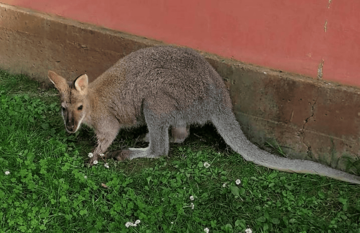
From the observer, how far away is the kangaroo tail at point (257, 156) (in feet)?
13.3

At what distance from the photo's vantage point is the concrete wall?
4160mm

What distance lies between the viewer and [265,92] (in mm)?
4449

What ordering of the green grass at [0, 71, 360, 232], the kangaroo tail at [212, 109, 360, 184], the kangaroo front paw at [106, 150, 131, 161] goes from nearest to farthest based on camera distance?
the green grass at [0, 71, 360, 232] → the kangaroo tail at [212, 109, 360, 184] → the kangaroo front paw at [106, 150, 131, 161]

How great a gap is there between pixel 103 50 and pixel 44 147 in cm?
144

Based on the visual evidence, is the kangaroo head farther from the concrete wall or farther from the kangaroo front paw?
the concrete wall

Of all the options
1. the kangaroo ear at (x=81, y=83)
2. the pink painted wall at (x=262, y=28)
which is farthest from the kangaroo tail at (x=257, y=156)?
the kangaroo ear at (x=81, y=83)

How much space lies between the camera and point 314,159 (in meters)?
4.43

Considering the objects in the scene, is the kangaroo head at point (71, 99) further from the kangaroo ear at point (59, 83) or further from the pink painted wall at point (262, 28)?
the pink painted wall at point (262, 28)

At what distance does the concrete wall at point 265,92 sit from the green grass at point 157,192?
0.41m

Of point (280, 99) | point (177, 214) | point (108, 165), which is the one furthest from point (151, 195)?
point (280, 99)

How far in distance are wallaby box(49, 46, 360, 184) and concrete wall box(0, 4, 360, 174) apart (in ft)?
0.96

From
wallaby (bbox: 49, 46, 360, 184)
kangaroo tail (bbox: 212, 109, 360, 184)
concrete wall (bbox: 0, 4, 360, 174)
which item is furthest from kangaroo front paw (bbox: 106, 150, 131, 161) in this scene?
concrete wall (bbox: 0, 4, 360, 174)

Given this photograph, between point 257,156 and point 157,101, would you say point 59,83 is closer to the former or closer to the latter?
point 157,101

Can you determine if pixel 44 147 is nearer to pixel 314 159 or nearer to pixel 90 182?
pixel 90 182
